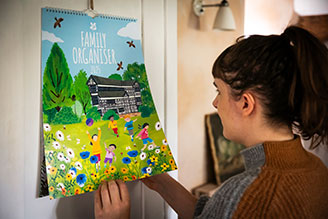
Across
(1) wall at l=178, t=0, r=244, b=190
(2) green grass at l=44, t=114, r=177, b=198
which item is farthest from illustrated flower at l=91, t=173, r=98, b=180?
(1) wall at l=178, t=0, r=244, b=190

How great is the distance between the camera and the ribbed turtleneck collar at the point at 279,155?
766 mm

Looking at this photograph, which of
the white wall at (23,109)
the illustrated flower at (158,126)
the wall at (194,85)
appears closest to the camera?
the white wall at (23,109)

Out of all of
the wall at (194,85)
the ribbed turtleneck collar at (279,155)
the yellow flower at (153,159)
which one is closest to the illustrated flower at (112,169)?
the yellow flower at (153,159)

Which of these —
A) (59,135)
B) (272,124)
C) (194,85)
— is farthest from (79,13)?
(194,85)

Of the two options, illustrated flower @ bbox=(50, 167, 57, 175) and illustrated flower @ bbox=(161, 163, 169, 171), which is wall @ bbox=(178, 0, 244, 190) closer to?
illustrated flower @ bbox=(161, 163, 169, 171)

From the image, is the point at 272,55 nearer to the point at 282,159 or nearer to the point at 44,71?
the point at 282,159

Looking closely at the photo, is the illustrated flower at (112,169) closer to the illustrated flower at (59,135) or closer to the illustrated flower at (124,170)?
the illustrated flower at (124,170)

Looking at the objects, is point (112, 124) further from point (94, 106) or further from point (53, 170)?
point (53, 170)

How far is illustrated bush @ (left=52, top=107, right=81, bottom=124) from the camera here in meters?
0.73

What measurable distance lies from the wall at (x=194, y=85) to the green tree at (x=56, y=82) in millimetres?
995

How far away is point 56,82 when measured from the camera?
737 mm

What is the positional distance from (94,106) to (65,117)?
0.07m

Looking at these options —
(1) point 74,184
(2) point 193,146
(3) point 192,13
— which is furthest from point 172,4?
(2) point 193,146

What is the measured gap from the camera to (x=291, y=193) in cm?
73
